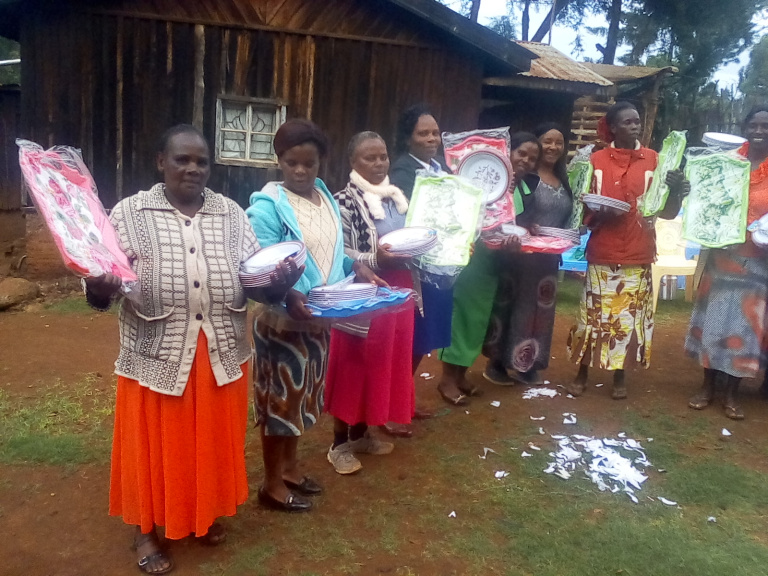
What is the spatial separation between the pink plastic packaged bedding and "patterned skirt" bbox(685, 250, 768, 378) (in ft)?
12.4

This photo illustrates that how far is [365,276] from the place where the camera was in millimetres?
2898

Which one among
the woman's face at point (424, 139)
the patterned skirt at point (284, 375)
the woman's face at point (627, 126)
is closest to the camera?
the patterned skirt at point (284, 375)

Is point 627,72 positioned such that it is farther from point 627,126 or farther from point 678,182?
point 678,182

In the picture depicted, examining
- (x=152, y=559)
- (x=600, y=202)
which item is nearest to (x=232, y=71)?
(x=600, y=202)

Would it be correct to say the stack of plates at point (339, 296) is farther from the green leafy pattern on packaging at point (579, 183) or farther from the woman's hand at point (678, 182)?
the woman's hand at point (678, 182)

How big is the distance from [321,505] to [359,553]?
0.42 m

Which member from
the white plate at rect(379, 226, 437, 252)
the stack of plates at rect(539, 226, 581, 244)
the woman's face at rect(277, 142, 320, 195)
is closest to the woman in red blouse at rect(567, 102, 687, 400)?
the stack of plates at rect(539, 226, 581, 244)

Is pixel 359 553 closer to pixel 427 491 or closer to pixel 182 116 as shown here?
pixel 427 491

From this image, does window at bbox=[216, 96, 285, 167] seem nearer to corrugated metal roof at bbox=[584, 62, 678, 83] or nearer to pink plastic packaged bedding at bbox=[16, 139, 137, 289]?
pink plastic packaged bedding at bbox=[16, 139, 137, 289]

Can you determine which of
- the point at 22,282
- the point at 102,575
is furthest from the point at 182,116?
the point at 102,575

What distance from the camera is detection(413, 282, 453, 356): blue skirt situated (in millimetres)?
3812

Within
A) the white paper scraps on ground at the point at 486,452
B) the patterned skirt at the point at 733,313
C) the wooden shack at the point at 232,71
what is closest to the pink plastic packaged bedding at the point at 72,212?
the white paper scraps on ground at the point at 486,452

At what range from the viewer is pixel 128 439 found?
234 cm

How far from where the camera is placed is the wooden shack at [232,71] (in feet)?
23.1
